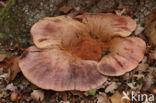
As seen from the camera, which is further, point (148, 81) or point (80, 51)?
point (80, 51)

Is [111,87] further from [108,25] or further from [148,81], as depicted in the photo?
[108,25]

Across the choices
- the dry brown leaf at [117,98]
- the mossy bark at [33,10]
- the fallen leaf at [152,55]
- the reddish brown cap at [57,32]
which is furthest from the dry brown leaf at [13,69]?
the fallen leaf at [152,55]

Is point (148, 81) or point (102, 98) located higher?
point (148, 81)

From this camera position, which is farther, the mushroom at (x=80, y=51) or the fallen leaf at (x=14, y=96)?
the fallen leaf at (x=14, y=96)

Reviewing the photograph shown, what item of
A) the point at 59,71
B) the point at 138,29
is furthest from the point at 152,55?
the point at 59,71

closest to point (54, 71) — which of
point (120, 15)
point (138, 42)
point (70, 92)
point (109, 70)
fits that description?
point (70, 92)

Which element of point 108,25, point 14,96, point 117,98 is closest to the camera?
point 117,98

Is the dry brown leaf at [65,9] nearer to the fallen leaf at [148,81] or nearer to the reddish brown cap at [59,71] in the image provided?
the reddish brown cap at [59,71]
